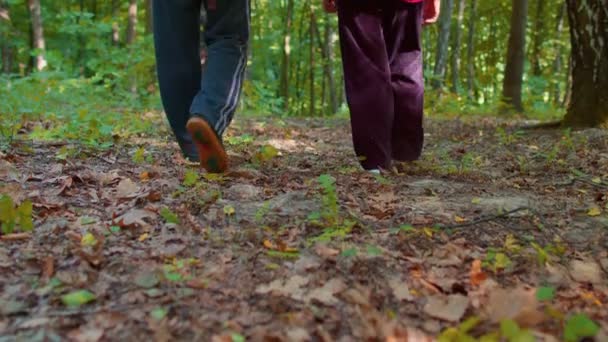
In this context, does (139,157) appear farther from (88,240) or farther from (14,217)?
(88,240)

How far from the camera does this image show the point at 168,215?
1939mm

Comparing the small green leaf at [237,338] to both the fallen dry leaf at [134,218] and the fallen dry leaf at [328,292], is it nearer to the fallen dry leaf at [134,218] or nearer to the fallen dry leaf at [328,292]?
the fallen dry leaf at [328,292]

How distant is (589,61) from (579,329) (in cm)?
430

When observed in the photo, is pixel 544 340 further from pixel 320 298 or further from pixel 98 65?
pixel 98 65

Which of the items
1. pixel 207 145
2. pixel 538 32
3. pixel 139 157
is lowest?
pixel 139 157

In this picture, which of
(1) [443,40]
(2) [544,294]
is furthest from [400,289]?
(1) [443,40]

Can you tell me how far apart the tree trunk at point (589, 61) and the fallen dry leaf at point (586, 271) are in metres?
3.52

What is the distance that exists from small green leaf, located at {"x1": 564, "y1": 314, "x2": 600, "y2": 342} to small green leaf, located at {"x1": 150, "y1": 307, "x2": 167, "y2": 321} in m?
0.96

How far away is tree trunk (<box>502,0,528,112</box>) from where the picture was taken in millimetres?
9906

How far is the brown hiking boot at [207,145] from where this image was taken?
2.59 m

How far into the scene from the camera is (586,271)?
171cm

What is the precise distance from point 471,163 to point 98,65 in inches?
329

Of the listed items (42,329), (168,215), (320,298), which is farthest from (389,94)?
(42,329)

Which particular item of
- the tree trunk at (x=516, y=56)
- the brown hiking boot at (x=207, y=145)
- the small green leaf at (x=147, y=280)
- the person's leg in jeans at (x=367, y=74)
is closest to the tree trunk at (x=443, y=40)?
the tree trunk at (x=516, y=56)
